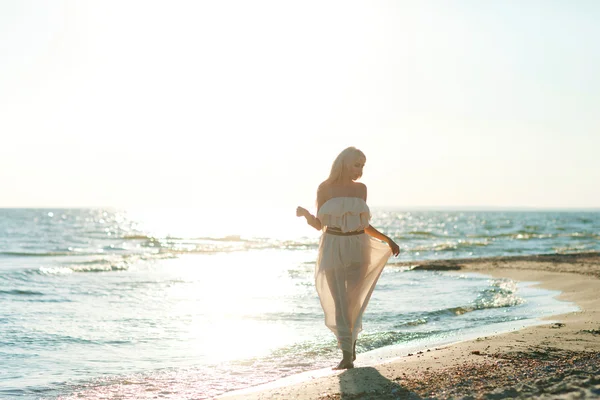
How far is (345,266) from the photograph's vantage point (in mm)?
6652

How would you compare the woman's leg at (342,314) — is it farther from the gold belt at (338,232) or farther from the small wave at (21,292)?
the small wave at (21,292)

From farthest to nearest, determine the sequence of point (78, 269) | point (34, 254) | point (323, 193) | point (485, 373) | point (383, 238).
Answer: point (34, 254) → point (78, 269) → point (383, 238) → point (323, 193) → point (485, 373)

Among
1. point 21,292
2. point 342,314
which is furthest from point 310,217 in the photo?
point 21,292

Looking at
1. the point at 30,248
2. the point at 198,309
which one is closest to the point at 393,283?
the point at 198,309

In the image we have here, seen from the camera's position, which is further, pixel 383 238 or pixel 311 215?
pixel 383 238

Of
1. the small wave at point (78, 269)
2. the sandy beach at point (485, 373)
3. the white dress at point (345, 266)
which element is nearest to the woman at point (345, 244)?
the white dress at point (345, 266)

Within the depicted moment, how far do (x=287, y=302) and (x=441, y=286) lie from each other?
18.1ft

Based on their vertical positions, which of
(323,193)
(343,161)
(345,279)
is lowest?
(345,279)

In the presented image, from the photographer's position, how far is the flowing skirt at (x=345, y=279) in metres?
6.64

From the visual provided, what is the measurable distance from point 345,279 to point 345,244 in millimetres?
387

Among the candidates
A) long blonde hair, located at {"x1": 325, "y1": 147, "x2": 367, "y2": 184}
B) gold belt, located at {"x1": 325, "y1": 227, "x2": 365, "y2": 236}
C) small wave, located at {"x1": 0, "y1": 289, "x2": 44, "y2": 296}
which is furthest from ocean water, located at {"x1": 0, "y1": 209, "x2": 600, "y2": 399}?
long blonde hair, located at {"x1": 325, "y1": 147, "x2": 367, "y2": 184}

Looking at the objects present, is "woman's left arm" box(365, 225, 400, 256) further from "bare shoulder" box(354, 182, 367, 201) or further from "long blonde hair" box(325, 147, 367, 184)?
"long blonde hair" box(325, 147, 367, 184)

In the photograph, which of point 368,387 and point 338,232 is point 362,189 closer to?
point 338,232

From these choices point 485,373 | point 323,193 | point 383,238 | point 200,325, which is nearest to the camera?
point 485,373
